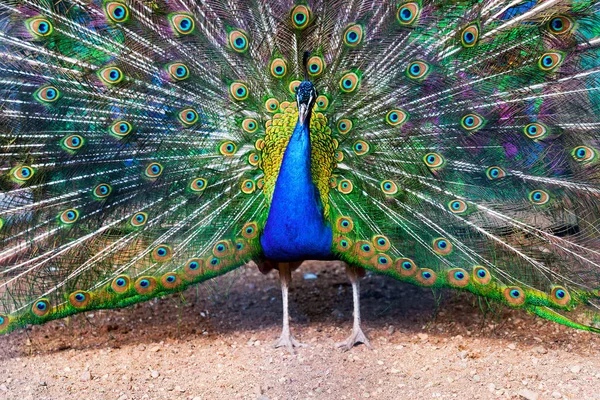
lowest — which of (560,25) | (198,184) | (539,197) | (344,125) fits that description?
(198,184)

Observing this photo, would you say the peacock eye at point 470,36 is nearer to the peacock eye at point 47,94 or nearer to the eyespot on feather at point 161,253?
the eyespot on feather at point 161,253

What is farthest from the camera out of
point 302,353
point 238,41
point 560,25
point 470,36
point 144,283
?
point 302,353

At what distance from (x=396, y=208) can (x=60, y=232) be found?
6.34 ft

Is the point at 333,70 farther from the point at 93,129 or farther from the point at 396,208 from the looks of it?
the point at 93,129

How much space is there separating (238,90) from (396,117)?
0.91 meters

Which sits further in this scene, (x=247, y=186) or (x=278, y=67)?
(x=247, y=186)

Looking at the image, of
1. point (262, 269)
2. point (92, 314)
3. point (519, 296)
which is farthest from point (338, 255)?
point (92, 314)

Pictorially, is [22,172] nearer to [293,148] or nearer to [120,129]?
[120,129]

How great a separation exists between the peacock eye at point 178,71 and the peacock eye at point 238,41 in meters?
0.29

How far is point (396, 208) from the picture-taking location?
4.07 metres

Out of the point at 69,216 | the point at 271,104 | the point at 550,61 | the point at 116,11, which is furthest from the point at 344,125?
the point at 69,216

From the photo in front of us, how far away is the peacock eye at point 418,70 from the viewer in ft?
12.9

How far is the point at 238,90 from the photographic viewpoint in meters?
4.03

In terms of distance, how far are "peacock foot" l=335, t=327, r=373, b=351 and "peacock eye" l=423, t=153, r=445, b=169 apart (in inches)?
45.4
